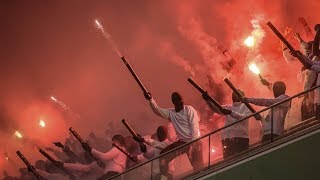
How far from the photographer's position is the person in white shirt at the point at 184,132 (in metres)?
14.7

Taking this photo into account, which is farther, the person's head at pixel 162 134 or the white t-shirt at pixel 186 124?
the person's head at pixel 162 134

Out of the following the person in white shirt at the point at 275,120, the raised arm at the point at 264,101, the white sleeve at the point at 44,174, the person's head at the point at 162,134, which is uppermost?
the white sleeve at the point at 44,174

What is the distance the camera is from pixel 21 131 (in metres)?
35.8

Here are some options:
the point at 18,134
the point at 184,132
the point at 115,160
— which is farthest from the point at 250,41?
the point at 18,134

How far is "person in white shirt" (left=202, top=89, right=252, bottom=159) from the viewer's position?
46.0 ft

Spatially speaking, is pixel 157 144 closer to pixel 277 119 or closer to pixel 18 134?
pixel 277 119

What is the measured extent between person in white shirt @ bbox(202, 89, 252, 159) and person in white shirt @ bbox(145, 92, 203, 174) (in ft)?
2.34

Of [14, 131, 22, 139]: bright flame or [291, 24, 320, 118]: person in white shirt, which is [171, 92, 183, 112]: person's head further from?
[14, 131, 22, 139]: bright flame

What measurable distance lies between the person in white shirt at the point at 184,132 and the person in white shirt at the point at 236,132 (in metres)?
0.71

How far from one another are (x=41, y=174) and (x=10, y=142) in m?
14.9

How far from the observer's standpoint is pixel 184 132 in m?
15.6

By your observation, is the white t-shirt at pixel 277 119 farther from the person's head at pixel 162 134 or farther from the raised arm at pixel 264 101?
the person's head at pixel 162 134

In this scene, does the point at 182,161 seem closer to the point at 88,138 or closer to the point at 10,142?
the point at 88,138

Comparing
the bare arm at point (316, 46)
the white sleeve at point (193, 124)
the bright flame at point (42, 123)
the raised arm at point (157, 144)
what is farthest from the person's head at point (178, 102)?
the bright flame at point (42, 123)
